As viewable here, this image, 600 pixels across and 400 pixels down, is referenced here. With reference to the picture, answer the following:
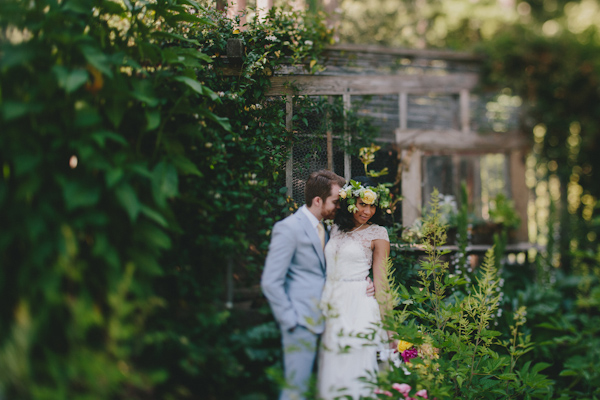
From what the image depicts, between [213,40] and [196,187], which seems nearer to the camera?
[196,187]

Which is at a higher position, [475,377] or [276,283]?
[276,283]

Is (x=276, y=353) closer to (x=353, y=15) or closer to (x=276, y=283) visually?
(x=276, y=283)

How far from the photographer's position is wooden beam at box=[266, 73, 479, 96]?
3.05m

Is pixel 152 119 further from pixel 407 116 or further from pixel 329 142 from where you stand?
pixel 407 116

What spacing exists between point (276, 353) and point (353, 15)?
6497 millimetres

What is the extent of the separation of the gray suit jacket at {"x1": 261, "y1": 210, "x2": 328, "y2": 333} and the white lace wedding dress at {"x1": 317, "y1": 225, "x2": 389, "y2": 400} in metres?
0.08

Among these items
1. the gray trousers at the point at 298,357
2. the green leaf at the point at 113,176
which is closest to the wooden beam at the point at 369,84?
the green leaf at the point at 113,176

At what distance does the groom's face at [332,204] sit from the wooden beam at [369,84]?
987 mm

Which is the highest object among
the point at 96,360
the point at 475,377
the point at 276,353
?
the point at 96,360

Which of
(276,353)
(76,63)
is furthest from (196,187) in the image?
(276,353)

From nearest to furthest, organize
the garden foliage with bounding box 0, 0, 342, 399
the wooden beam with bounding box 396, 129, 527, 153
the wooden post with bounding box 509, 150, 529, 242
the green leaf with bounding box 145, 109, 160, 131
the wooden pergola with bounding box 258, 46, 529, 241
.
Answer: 1. the garden foliage with bounding box 0, 0, 342, 399
2. the green leaf with bounding box 145, 109, 160, 131
3. the wooden pergola with bounding box 258, 46, 529, 241
4. the wooden beam with bounding box 396, 129, 527, 153
5. the wooden post with bounding box 509, 150, 529, 242

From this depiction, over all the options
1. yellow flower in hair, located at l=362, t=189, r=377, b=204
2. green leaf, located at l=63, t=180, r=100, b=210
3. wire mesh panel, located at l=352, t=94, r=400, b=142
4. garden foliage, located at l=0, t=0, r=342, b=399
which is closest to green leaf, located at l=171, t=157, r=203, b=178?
garden foliage, located at l=0, t=0, r=342, b=399

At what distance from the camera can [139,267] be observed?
181 cm

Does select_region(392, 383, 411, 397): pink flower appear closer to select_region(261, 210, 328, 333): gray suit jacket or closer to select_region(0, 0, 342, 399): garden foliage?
select_region(261, 210, 328, 333): gray suit jacket
